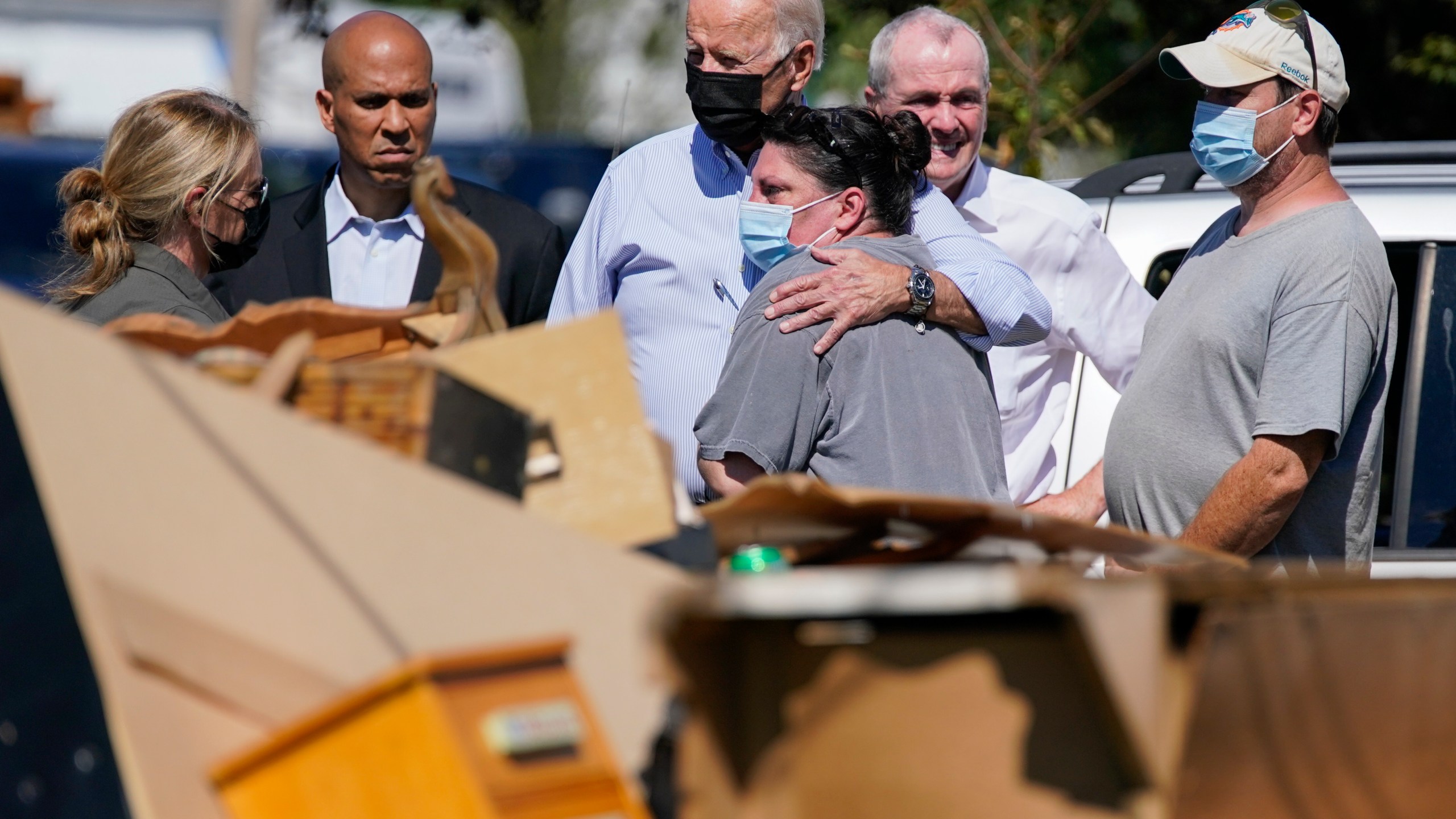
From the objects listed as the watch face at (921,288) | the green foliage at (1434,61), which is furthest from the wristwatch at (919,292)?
the green foliage at (1434,61)

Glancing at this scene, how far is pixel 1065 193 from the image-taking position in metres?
4.19

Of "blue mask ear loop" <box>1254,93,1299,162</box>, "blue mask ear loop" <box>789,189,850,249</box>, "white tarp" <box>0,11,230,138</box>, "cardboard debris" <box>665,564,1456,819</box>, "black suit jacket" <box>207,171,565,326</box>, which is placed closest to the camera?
"cardboard debris" <box>665,564,1456,819</box>

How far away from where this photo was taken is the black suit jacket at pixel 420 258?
412 cm

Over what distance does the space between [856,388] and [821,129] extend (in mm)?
637

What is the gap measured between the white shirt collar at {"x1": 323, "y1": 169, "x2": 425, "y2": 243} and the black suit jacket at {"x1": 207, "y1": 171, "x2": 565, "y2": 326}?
0.02 metres

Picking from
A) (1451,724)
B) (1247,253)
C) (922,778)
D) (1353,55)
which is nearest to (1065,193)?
(1247,253)

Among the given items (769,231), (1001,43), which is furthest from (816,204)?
(1001,43)

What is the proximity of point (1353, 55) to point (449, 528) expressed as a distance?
623cm

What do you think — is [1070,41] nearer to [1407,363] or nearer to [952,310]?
[1407,363]

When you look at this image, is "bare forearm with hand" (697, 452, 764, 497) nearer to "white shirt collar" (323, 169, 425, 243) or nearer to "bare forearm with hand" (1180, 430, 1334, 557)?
"bare forearm with hand" (1180, 430, 1334, 557)

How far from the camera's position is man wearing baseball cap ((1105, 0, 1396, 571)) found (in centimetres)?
321

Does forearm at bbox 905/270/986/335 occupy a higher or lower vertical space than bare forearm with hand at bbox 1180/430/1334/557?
higher

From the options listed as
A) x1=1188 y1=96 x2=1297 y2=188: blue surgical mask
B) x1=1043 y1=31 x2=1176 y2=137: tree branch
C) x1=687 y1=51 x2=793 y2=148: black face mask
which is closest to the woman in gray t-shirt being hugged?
x1=687 y1=51 x2=793 y2=148: black face mask

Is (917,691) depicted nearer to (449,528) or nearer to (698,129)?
(449,528)
